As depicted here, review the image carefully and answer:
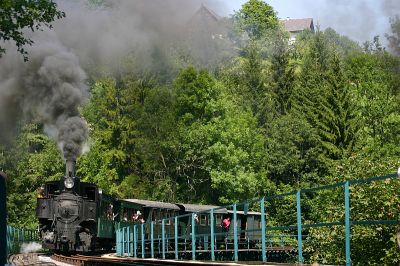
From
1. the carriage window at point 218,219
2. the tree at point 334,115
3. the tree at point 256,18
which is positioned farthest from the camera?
the tree at point 256,18

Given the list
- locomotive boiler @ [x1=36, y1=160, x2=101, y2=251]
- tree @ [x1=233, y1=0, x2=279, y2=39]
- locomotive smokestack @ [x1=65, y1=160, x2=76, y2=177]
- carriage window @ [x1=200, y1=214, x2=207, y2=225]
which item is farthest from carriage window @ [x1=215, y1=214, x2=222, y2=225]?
tree @ [x1=233, y1=0, x2=279, y2=39]

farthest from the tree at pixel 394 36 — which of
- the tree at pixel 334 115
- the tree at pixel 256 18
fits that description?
the tree at pixel 334 115

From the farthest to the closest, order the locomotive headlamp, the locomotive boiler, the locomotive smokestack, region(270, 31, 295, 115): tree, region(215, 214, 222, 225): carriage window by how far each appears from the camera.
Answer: region(270, 31, 295, 115): tree < region(215, 214, 222, 225): carriage window < the locomotive boiler < the locomotive headlamp < the locomotive smokestack

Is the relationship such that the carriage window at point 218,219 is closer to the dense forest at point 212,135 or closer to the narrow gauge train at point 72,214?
the dense forest at point 212,135

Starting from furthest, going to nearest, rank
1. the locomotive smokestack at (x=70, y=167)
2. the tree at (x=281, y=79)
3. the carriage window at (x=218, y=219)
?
the tree at (x=281, y=79) → the carriage window at (x=218, y=219) → the locomotive smokestack at (x=70, y=167)

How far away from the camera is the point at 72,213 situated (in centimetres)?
3416

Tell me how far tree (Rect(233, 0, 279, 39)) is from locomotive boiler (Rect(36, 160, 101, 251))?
297 ft

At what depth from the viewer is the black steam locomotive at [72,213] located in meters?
34.0

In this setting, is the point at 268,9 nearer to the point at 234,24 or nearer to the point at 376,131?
the point at 234,24

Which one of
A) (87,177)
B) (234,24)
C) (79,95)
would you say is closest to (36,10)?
(79,95)

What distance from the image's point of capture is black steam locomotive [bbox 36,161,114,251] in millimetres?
34031

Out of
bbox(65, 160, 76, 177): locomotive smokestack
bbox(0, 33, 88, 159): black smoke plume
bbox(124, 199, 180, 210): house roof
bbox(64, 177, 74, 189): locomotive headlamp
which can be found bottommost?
bbox(124, 199, 180, 210): house roof

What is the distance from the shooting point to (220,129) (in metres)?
60.2

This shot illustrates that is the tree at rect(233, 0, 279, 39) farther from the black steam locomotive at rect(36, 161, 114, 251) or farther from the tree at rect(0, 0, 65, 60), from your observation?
the tree at rect(0, 0, 65, 60)
